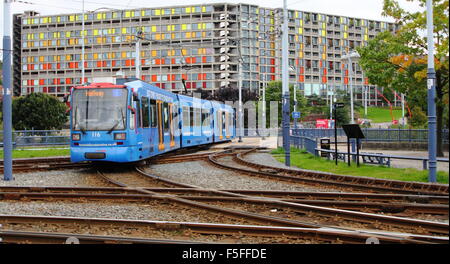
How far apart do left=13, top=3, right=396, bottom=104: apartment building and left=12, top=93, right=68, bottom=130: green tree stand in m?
42.2

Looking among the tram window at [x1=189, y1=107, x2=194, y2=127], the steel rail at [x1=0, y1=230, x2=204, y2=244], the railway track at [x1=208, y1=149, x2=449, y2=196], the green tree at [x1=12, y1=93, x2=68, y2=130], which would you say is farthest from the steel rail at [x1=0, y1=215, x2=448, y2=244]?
the green tree at [x1=12, y1=93, x2=68, y2=130]

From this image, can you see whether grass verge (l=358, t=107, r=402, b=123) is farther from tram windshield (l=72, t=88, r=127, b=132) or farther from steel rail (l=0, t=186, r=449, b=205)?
steel rail (l=0, t=186, r=449, b=205)

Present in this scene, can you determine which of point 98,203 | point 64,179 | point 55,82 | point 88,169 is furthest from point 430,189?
point 55,82

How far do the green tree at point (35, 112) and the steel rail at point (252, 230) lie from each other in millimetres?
58592

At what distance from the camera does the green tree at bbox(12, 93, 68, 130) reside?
209 feet

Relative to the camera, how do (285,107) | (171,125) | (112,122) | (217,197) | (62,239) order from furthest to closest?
(171,125) → (285,107) → (112,122) → (217,197) → (62,239)

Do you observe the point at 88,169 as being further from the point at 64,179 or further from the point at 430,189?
the point at 430,189

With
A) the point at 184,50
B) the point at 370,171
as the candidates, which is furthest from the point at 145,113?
the point at 184,50

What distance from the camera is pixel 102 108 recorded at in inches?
632

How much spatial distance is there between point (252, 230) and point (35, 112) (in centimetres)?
6267

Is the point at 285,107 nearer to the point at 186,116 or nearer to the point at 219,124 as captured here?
the point at 186,116

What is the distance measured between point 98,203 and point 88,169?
819 cm
